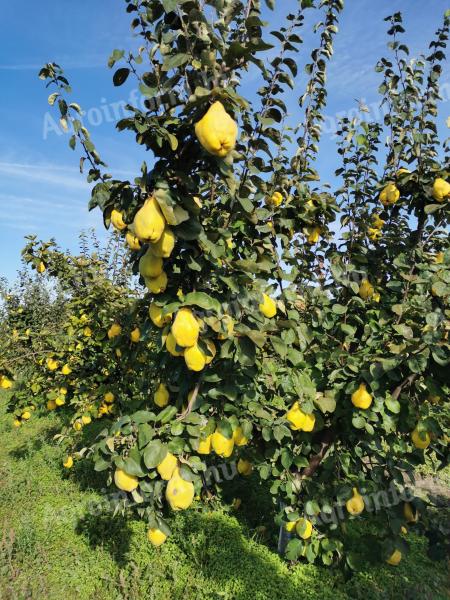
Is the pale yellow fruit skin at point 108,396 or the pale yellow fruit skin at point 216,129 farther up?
the pale yellow fruit skin at point 216,129

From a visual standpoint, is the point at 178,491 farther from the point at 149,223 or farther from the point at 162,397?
the point at 149,223

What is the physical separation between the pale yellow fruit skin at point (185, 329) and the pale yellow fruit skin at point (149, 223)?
314 mm

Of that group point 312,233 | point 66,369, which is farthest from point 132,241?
point 66,369

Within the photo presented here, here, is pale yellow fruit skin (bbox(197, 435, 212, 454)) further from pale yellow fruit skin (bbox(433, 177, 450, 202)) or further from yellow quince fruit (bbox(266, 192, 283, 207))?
pale yellow fruit skin (bbox(433, 177, 450, 202))

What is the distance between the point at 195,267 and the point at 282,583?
2290 mm

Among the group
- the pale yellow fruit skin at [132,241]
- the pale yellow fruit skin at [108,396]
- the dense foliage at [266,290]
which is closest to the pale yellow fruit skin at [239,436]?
the dense foliage at [266,290]

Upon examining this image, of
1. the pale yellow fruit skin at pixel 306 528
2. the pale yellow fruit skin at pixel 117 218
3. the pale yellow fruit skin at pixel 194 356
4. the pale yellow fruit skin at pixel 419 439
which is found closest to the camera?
the pale yellow fruit skin at pixel 194 356

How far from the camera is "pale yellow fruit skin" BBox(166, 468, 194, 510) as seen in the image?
169 centimetres

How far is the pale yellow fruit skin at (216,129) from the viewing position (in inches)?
49.1

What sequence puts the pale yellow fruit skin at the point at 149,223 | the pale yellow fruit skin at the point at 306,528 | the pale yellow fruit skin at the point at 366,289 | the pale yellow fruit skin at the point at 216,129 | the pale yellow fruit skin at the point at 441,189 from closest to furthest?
the pale yellow fruit skin at the point at 216,129 < the pale yellow fruit skin at the point at 149,223 < the pale yellow fruit skin at the point at 441,189 < the pale yellow fruit skin at the point at 306,528 < the pale yellow fruit skin at the point at 366,289

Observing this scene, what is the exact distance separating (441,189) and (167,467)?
6.77 feet

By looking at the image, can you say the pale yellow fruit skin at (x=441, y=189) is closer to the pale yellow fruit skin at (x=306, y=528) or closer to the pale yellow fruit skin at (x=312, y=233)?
the pale yellow fruit skin at (x=312, y=233)

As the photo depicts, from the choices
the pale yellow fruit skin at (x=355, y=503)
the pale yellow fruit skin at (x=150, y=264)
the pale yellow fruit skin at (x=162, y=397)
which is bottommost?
the pale yellow fruit skin at (x=355, y=503)

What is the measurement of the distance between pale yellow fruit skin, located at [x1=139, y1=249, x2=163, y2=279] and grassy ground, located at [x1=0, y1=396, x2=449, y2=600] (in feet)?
7.10
